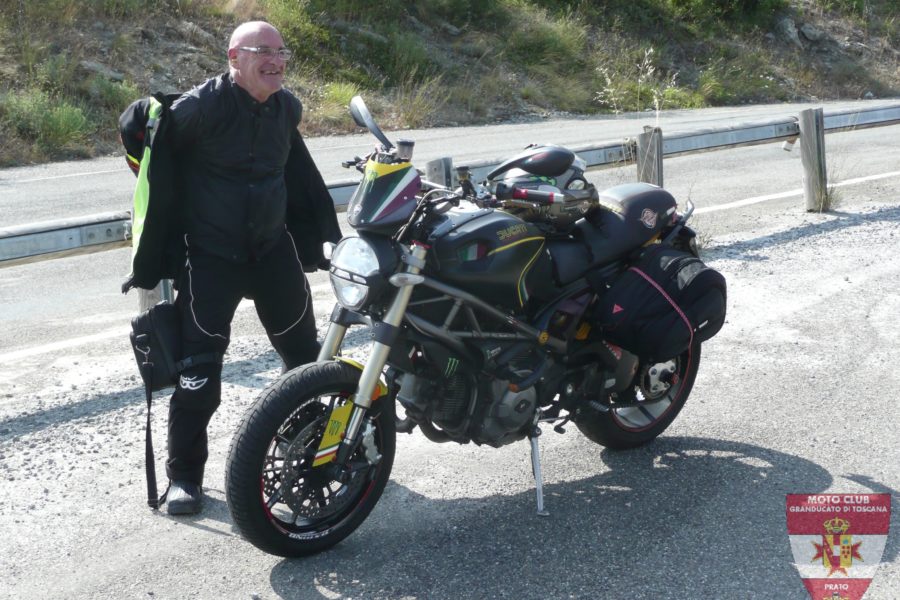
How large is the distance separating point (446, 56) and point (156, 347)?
737 inches

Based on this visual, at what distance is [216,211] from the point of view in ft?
14.2

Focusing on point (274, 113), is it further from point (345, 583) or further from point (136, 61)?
point (136, 61)

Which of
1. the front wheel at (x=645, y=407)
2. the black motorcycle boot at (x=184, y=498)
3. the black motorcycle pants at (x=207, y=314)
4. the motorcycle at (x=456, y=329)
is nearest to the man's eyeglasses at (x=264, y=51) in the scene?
the motorcycle at (x=456, y=329)

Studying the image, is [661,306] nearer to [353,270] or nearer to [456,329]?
[456,329]

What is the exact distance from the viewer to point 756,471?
4754mm

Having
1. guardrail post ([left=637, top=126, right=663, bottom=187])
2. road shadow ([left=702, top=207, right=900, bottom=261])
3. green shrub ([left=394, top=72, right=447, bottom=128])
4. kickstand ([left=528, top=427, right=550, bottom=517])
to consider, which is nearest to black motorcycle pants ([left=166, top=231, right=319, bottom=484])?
kickstand ([left=528, top=427, right=550, bottom=517])

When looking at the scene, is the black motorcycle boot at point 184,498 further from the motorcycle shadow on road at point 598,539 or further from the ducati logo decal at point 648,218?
the ducati logo decal at point 648,218

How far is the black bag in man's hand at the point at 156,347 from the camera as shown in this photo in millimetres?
4320

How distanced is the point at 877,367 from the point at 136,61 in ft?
46.4

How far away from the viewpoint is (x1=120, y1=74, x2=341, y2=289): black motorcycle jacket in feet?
13.8

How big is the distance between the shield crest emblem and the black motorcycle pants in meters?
2.27

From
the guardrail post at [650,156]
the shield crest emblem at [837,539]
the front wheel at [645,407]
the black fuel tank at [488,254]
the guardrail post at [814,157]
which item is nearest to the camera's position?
the shield crest emblem at [837,539]

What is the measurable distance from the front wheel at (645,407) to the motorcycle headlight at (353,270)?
140cm

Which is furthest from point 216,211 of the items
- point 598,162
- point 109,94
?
point 109,94
